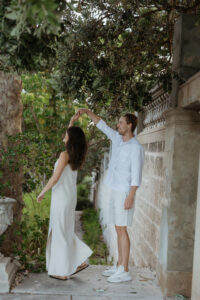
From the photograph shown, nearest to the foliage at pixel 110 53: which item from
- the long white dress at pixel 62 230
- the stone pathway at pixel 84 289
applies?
the long white dress at pixel 62 230

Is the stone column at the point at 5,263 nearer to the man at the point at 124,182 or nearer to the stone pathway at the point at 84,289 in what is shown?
the stone pathway at the point at 84,289

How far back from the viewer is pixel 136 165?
414cm

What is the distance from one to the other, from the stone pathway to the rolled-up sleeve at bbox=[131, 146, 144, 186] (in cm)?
116

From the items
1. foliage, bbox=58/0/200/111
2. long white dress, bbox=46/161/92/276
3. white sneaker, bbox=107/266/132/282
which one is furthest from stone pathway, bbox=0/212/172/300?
foliage, bbox=58/0/200/111

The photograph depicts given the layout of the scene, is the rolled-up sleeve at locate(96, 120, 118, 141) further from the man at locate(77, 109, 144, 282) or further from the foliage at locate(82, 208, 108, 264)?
the foliage at locate(82, 208, 108, 264)

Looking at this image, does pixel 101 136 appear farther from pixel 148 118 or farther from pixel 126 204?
pixel 126 204

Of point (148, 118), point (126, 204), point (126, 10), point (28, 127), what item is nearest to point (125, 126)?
point (126, 204)

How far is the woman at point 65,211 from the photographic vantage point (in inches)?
160

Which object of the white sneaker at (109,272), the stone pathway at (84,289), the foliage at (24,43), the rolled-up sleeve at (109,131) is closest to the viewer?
the foliage at (24,43)

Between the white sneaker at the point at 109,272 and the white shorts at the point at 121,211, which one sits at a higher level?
the white shorts at the point at 121,211

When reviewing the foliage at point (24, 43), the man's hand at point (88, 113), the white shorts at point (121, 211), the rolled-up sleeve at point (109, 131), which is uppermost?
the foliage at point (24, 43)

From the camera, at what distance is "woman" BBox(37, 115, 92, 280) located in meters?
4.07

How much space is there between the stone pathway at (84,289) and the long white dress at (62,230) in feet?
0.51

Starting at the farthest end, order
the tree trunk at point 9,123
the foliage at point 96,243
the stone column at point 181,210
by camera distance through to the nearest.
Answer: the foliage at point 96,243 < the tree trunk at point 9,123 < the stone column at point 181,210
